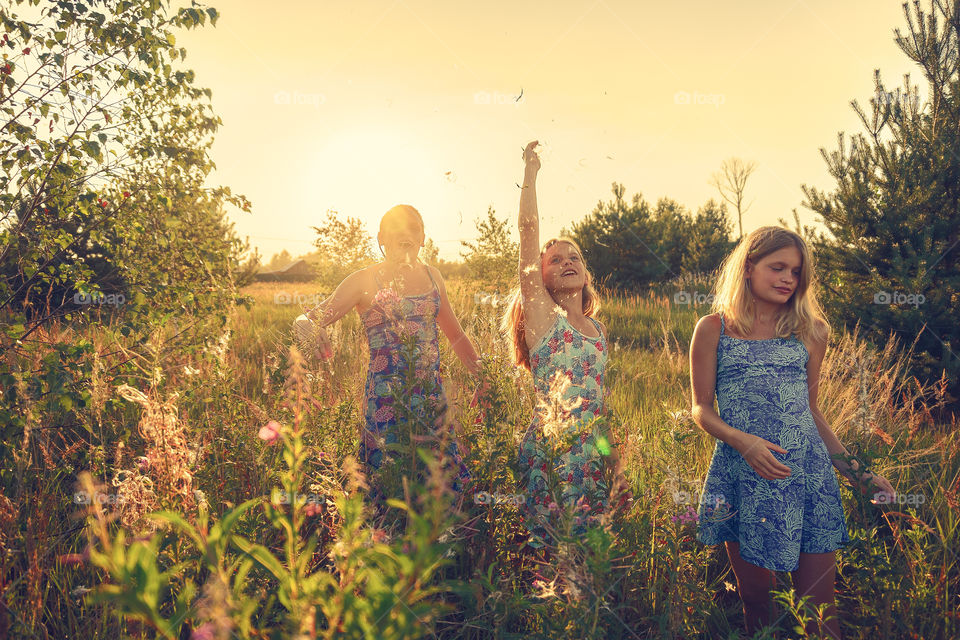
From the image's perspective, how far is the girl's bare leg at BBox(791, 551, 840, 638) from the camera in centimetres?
208

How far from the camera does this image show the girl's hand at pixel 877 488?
81.2 inches

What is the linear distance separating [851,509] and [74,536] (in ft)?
13.4

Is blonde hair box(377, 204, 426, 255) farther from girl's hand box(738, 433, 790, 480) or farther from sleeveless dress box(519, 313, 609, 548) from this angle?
girl's hand box(738, 433, 790, 480)

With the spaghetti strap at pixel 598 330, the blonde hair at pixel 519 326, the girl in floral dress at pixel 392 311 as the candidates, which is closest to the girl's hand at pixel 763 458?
the spaghetti strap at pixel 598 330

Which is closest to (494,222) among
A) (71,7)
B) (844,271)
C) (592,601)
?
(844,271)

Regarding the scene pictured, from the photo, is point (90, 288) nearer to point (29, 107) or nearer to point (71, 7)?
point (29, 107)

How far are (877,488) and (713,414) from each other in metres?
0.70

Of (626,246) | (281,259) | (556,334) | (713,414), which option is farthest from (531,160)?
(281,259)

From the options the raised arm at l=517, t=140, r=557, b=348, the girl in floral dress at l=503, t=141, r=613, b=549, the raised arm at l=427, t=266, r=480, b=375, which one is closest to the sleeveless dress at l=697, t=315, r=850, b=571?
the girl in floral dress at l=503, t=141, r=613, b=549

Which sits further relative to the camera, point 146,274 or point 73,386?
point 146,274

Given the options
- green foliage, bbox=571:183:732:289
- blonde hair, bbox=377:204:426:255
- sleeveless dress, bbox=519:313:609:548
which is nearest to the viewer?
sleeveless dress, bbox=519:313:609:548

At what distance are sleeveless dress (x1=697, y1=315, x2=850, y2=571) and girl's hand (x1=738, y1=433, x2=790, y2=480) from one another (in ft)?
0.38

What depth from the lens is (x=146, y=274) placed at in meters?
3.22

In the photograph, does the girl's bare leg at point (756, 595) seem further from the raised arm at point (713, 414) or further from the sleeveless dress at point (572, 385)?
the sleeveless dress at point (572, 385)
